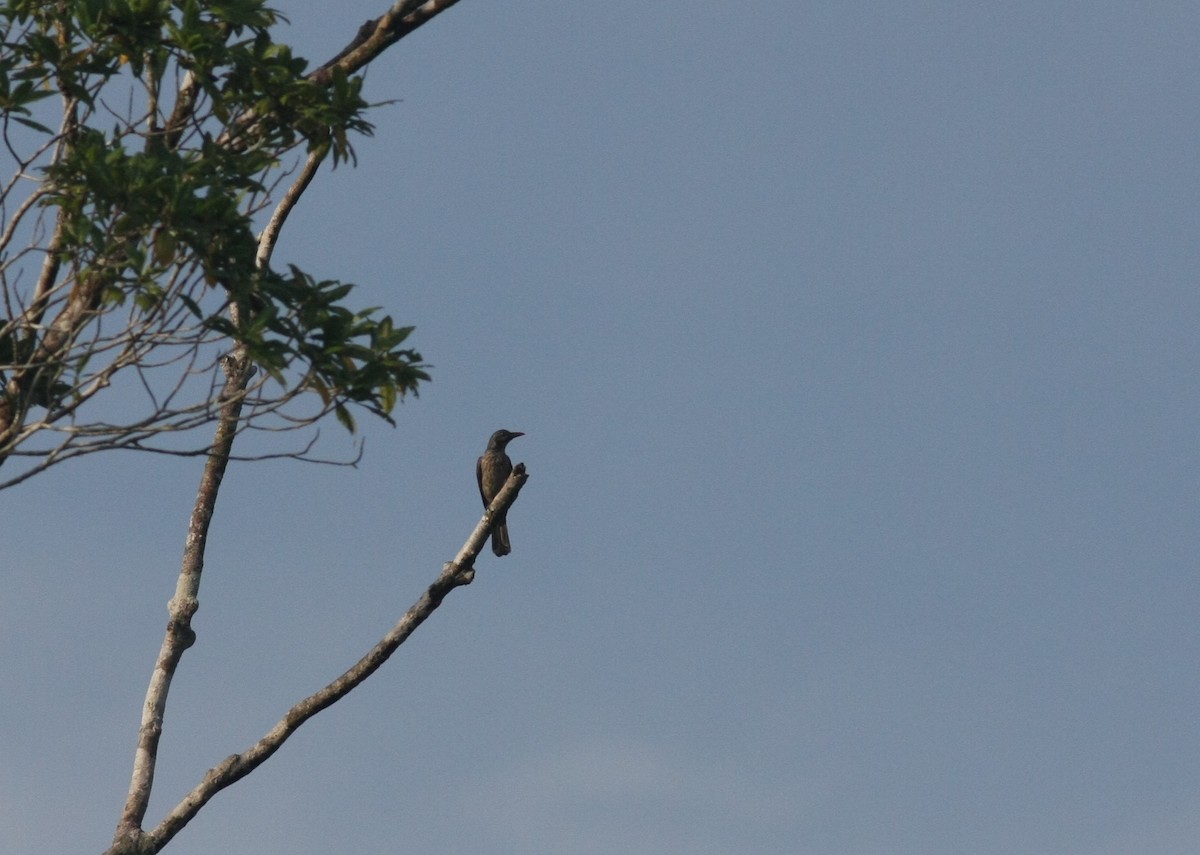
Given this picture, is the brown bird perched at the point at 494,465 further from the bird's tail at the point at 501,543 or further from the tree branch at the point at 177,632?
the tree branch at the point at 177,632

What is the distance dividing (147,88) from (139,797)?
486 centimetres

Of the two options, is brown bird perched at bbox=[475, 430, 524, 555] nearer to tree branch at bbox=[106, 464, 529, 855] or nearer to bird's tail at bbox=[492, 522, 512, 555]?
bird's tail at bbox=[492, 522, 512, 555]

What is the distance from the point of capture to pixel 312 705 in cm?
1062

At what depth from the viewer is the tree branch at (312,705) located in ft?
34.8

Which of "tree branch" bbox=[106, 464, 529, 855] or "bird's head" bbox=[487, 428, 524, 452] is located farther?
"bird's head" bbox=[487, 428, 524, 452]

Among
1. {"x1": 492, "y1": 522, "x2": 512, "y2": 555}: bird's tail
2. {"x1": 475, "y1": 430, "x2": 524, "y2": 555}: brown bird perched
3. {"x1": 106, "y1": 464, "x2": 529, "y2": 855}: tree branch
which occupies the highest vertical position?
{"x1": 475, "y1": 430, "x2": 524, "y2": 555}: brown bird perched

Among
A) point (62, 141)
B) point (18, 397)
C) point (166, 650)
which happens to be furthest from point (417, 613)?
point (62, 141)

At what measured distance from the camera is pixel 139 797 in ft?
36.1

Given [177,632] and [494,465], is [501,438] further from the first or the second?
[177,632]

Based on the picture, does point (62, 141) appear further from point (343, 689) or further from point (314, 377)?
point (343, 689)

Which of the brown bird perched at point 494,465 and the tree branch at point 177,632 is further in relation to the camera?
the brown bird perched at point 494,465

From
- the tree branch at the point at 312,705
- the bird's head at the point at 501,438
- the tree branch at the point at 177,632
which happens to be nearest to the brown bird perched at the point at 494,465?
the bird's head at the point at 501,438

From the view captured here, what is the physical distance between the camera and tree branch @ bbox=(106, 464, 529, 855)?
1059 cm

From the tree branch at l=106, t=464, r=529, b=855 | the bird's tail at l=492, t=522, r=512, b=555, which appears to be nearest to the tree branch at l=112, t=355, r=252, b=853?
the tree branch at l=106, t=464, r=529, b=855
